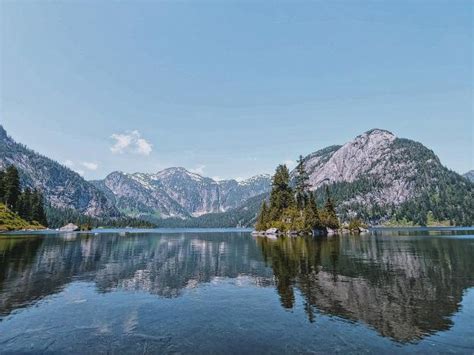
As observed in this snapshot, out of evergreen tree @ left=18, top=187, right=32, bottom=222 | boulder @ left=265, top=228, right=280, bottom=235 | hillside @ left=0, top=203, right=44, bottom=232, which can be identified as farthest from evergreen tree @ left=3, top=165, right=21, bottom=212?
boulder @ left=265, top=228, right=280, bottom=235

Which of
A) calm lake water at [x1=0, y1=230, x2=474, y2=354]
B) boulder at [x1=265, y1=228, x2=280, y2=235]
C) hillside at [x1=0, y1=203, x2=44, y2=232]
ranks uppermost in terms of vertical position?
hillside at [x1=0, y1=203, x2=44, y2=232]

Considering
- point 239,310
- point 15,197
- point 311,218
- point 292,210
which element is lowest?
point 239,310

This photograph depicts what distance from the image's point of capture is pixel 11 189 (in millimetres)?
172125

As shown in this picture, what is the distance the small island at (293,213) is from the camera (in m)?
144

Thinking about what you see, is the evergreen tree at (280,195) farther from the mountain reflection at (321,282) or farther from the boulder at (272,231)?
the mountain reflection at (321,282)

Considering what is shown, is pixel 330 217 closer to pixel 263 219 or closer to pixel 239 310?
pixel 263 219

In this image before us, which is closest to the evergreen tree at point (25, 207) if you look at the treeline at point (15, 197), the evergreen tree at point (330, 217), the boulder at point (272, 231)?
the treeline at point (15, 197)

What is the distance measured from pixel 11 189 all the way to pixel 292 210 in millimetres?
149074

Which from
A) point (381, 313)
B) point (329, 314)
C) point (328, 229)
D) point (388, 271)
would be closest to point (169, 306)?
point (329, 314)

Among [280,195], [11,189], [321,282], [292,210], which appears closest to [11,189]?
[11,189]

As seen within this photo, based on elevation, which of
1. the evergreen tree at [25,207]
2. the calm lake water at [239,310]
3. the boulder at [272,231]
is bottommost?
the calm lake water at [239,310]

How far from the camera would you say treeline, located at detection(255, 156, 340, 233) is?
145 m

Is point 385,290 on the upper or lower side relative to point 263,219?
lower

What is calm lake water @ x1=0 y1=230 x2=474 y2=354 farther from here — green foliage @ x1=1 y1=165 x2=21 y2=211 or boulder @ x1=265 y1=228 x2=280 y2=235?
green foliage @ x1=1 y1=165 x2=21 y2=211
